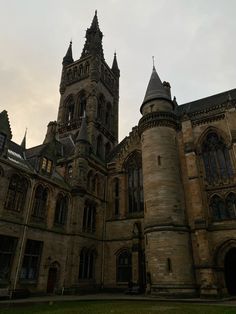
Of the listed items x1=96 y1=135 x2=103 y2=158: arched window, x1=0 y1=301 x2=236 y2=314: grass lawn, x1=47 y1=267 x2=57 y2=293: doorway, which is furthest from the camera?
x1=96 y1=135 x2=103 y2=158: arched window

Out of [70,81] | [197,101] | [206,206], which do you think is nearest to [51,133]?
[70,81]

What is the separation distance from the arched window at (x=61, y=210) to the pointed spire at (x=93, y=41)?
25947 mm

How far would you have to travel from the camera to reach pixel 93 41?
42594mm

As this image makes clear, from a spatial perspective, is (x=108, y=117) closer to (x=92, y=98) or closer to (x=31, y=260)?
(x=92, y=98)

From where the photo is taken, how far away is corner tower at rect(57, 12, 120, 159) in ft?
116

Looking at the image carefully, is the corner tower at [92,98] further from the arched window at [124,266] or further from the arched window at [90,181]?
the arched window at [124,266]

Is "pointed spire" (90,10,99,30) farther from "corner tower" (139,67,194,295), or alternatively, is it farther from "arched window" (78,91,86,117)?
"corner tower" (139,67,194,295)

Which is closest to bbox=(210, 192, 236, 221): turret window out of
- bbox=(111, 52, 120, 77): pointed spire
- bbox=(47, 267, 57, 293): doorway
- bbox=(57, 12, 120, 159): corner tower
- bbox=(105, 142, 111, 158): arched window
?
bbox=(47, 267, 57, 293): doorway

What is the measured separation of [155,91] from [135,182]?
31.9 feet

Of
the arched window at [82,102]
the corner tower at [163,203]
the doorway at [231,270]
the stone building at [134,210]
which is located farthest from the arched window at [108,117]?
the doorway at [231,270]

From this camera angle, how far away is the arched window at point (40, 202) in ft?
67.3

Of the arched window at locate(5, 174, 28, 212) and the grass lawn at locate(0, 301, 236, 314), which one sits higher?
the arched window at locate(5, 174, 28, 212)

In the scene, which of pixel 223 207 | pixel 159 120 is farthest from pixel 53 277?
pixel 159 120

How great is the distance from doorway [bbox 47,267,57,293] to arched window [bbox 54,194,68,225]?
12.1ft
